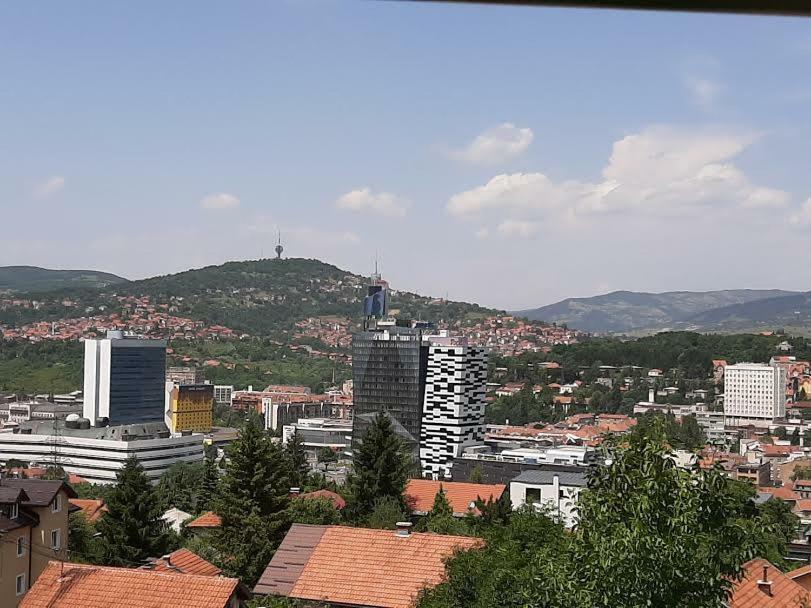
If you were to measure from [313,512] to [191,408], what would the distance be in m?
60.5

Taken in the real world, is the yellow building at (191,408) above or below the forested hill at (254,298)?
below

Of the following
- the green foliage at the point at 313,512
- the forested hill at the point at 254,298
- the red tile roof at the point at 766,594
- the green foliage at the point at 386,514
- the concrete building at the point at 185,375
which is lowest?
the concrete building at the point at 185,375

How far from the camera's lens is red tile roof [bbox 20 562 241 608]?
11.2 meters

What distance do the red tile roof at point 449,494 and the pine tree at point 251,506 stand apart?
16.1 ft

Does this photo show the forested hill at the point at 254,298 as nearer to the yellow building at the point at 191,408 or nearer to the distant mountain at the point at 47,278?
the distant mountain at the point at 47,278

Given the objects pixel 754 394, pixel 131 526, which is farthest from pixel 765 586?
pixel 754 394

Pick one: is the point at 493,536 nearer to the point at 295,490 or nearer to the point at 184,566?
the point at 184,566

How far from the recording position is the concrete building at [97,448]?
54.2 metres

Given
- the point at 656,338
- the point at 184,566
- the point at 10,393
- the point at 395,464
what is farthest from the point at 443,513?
the point at 656,338

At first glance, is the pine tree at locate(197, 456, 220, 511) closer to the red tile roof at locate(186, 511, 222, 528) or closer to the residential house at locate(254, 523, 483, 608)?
the red tile roof at locate(186, 511, 222, 528)

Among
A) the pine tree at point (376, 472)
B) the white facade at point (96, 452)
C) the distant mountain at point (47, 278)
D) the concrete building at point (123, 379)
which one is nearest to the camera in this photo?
the pine tree at point (376, 472)

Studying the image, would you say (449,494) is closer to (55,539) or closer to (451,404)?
(55,539)

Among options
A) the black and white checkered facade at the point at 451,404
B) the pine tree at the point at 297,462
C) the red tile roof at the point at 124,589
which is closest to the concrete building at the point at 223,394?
the black and white checkered facade at the point at 451,404

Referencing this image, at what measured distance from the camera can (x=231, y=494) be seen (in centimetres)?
1822
